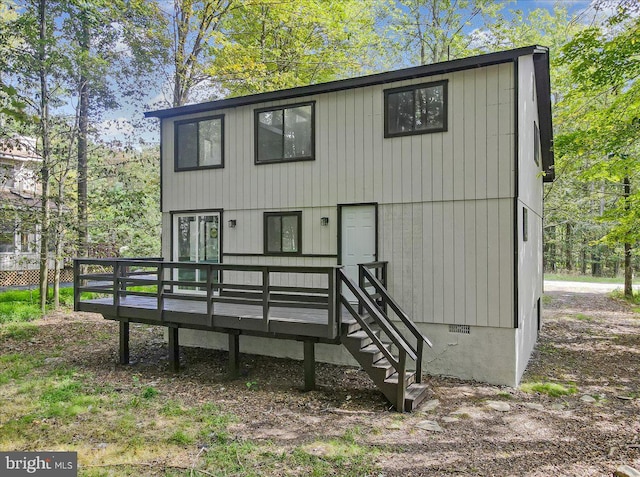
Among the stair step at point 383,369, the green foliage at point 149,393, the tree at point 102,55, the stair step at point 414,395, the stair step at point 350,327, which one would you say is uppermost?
the tree at point 102,55

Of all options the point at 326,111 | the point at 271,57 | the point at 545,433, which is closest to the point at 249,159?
the point at 326,111

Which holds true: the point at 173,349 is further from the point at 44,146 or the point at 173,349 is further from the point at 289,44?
the point at 289,44

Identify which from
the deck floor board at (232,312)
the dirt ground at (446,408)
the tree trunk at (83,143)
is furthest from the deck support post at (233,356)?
the tree trunk at (83,143)

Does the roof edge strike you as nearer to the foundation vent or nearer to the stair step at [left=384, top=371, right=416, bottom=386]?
the foundation vent

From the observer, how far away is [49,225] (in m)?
12.0

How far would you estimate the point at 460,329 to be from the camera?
6961 millimetres

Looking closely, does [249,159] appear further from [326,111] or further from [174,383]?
[174,383]

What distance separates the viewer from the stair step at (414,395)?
5.55 m

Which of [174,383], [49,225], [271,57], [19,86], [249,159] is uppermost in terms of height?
[271,57]

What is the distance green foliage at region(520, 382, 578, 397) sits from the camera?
6.33 meters

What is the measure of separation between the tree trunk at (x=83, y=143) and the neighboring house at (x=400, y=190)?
5.80 m

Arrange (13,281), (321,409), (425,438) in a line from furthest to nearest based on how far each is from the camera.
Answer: (13,281) < (321,409) < (425,438)

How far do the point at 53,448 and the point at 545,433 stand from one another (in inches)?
214

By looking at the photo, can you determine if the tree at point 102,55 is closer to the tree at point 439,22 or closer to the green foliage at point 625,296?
the tree at point 439,22
